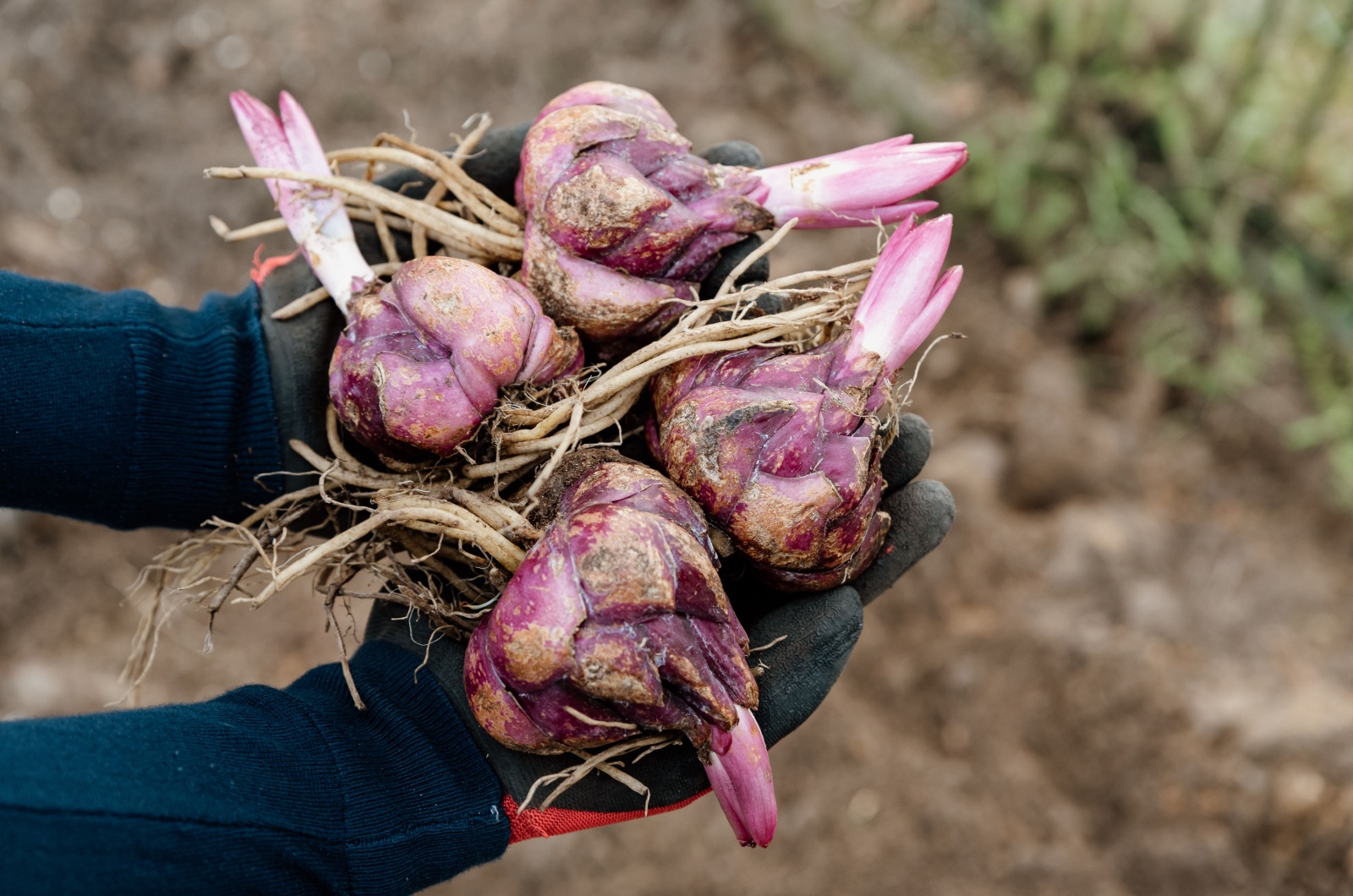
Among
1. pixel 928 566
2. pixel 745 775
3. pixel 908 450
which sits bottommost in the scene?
pixel 928 566

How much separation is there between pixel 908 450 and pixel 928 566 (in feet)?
3.81

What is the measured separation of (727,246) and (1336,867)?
211 centimetres

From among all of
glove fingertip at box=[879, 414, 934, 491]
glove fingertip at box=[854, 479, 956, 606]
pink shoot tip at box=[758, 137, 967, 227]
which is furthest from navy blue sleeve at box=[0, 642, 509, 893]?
pink shoot tip at box=[758, 137, 967, 227]

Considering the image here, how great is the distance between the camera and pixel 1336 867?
7.36 feet

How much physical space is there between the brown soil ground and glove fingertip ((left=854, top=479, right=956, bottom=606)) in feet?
3.30

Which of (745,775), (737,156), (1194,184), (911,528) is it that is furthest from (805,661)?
(1194,184)

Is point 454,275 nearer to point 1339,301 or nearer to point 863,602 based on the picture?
point 863,602

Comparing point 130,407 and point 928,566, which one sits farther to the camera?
point 928,566

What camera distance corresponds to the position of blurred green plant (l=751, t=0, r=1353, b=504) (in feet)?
10.2

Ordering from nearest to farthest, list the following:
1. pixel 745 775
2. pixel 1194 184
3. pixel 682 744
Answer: pixel 745 775 → pixel 682 744 → pixel 1194 184

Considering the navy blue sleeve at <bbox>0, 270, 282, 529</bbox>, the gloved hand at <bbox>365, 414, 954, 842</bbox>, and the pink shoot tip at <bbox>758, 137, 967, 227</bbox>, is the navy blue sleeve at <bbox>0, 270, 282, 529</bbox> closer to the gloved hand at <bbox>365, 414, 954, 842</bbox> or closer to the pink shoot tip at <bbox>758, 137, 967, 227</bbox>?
the gloved hand at <bbox>365, 414, 954, 842</bbox>

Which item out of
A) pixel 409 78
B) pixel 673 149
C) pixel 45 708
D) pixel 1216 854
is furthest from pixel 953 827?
pixel 409 78

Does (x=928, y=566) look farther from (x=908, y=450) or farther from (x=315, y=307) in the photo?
(x=315, y=307)

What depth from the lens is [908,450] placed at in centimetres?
170
